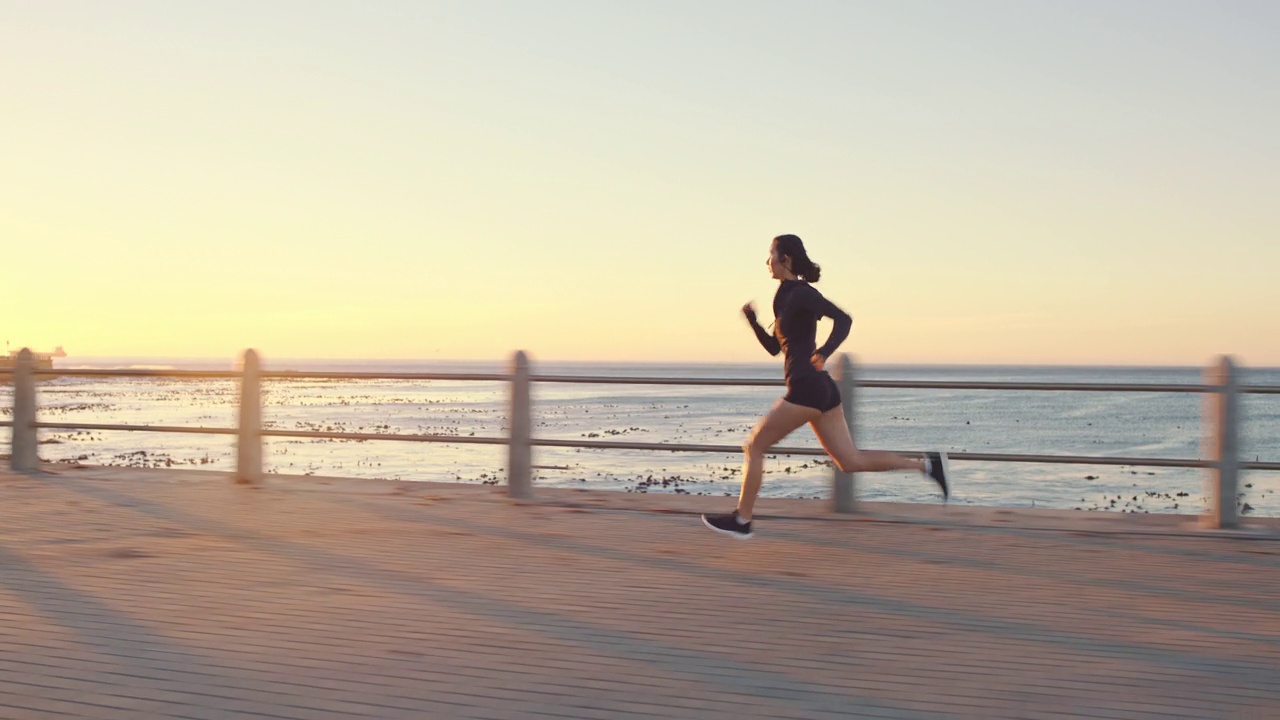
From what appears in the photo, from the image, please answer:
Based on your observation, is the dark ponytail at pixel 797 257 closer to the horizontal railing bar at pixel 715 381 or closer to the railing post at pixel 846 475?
the horizontal railing bar at pixel 715 381

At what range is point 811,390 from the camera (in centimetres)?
784

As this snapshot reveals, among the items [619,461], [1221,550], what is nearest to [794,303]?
[1221,550]

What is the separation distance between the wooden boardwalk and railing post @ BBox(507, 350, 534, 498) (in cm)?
98

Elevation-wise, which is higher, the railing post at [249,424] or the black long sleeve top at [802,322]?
the black long sleeve top at [802,322]

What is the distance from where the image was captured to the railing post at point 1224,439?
8.88 metres

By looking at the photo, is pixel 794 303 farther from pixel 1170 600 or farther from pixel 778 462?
pixel 778 462

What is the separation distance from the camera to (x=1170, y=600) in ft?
20.9

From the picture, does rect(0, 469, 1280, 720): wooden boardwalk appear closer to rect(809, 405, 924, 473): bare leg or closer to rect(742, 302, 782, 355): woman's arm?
rect(809, 405, 924, 473): bare leg

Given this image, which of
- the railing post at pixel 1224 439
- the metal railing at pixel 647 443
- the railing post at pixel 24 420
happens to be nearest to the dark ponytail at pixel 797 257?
the metal railing at pixel 647 443

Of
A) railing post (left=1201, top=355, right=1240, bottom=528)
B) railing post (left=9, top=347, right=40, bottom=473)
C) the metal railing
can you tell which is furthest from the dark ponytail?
railing post (left=9, top=347, right=40, bottom=473)

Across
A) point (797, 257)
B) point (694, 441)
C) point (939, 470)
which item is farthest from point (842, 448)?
point (694, 441)

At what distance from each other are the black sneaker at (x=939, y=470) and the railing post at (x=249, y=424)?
21.6ft

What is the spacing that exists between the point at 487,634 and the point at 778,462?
30008mm

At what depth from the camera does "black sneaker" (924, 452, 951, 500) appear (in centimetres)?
846
